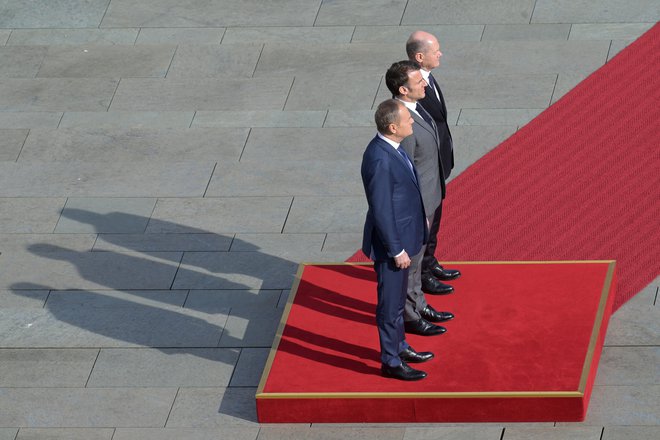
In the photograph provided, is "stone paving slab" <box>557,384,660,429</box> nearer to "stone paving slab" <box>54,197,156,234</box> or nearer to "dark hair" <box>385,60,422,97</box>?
"dark hair" <box>385,60,422,97</box>

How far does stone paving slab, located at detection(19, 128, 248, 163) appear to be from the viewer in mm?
13281

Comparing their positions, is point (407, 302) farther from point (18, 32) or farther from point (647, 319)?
point (18, 32)

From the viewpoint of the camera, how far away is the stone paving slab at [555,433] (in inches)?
362

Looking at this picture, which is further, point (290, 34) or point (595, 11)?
point (290, 34)

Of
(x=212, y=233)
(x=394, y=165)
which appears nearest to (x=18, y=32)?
(x=212, y=233)

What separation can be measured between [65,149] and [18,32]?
9.49 feet

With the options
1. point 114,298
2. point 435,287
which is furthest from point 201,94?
point 435,287

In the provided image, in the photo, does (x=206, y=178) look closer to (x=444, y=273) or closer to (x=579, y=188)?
(x=444, y=273)

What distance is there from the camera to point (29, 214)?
1258cm

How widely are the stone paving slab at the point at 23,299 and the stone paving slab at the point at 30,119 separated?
292 cm

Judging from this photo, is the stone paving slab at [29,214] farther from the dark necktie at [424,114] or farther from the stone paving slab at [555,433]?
the stone paving slab at [555,433]

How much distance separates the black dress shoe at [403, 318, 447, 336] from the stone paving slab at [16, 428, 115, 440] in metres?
2.24

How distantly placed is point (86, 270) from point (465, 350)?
3.56 m

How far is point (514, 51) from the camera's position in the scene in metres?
14.2
